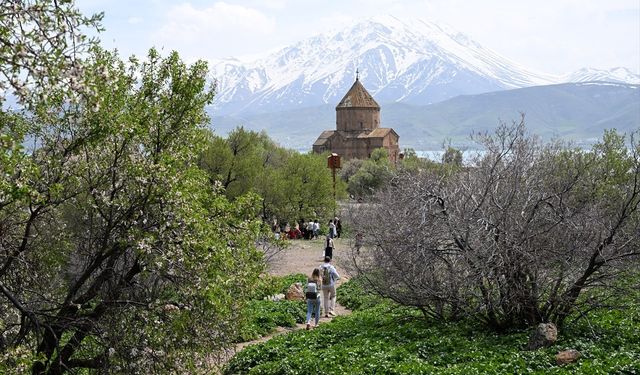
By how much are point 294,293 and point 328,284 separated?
4.53 m

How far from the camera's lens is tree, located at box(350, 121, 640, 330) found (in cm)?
1502

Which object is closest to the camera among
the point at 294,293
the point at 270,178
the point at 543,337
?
the point at 543,337

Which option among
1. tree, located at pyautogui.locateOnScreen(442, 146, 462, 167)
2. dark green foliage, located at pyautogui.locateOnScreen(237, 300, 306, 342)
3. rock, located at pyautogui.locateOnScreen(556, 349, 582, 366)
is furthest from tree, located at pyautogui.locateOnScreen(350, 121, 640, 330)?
tree, located at pyautogui.locateOnScreen(442, 146, 462, 167)

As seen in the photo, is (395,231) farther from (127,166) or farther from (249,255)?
(127,166)

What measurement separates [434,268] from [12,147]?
1131 centimetres

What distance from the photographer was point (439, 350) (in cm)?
1526

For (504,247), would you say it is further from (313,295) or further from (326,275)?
(326,275)

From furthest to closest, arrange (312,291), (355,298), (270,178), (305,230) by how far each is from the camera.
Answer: (305,230) < (270,178) < (355,298) < (312,291)

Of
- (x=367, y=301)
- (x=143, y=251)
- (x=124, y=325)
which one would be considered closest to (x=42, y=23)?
(x=143, y=251)

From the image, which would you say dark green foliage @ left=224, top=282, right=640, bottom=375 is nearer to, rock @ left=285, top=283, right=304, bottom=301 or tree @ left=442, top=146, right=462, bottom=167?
rock @ left=285, top=283, right=304, bottom=301

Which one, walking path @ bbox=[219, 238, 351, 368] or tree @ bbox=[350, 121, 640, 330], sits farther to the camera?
walking path @ bbox=[219, 238, 351, 368]

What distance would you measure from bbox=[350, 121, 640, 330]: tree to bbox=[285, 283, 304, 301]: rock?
8529 mm

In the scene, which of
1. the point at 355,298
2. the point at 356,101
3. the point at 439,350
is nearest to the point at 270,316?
the point at 355,298

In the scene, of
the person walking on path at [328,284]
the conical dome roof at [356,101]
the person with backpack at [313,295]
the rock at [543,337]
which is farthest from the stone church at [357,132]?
the rock at [543,337]
